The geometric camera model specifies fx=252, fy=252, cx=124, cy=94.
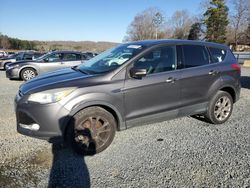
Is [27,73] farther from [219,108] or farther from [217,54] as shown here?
[219,108]

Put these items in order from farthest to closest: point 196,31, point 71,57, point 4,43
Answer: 1. point 4,43
2. point 196,31
3. point 71,57

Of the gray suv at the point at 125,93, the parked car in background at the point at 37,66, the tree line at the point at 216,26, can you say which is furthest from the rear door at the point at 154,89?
the tree line at the point at 216,26

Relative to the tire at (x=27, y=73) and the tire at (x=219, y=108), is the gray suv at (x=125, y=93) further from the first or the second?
the tire at (x=27, y=73)

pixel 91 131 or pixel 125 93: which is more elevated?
pixel 125 93

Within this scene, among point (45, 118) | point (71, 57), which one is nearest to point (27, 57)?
point (71, 57)

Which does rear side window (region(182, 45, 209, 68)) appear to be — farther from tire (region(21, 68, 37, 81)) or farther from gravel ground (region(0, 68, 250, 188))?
tire (region(21, 68, 37, 81))

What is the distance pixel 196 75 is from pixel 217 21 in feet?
197

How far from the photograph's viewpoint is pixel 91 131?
3.89 m

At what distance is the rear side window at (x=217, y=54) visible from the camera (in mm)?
5109

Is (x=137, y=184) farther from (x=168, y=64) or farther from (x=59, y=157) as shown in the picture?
(x=168, y=64)

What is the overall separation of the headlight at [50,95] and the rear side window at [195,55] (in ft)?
7.46

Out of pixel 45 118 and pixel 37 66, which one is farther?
pixel 37 66

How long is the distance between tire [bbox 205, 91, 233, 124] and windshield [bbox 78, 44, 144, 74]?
1.92 metres

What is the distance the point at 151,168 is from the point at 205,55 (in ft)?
8.69
